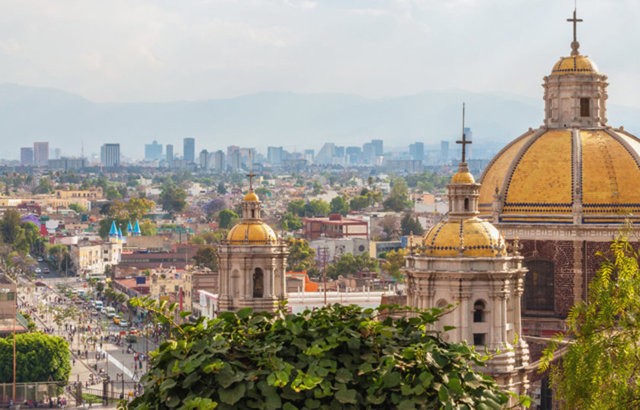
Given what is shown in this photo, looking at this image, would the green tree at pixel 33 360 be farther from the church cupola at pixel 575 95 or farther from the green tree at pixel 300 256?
the green tree at pixel 300 256

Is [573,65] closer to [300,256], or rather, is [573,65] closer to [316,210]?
[300,256]

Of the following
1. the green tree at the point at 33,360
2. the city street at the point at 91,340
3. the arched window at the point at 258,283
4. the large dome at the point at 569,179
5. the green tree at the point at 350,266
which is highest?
the large dome at the point at 569,179

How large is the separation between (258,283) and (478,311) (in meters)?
17.4

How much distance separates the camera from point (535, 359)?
38.0 meters

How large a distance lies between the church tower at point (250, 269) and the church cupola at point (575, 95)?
976cm

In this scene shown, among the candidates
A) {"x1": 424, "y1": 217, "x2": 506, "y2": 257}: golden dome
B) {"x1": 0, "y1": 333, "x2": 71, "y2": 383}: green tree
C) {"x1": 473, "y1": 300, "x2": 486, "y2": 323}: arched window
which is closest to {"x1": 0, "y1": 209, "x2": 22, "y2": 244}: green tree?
{"x1": 0, "y1": 333, "x2": 71, "y2": 383}: green tree

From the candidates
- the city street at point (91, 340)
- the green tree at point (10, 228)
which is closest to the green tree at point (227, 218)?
the green tree at point (10, 228)

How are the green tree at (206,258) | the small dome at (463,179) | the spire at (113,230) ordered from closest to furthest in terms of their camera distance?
the small dome at (463,179) → the green tree at (206,258) → the spire at (113,230)

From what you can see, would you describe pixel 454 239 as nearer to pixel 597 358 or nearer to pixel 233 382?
pixel 597 358

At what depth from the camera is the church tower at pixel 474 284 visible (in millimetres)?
31797

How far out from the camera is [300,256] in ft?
414

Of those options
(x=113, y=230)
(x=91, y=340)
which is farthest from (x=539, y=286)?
(x=113, y=230)

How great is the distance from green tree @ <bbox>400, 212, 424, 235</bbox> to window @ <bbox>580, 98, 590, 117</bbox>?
11228cm

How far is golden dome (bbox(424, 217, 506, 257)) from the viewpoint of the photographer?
32531mm
